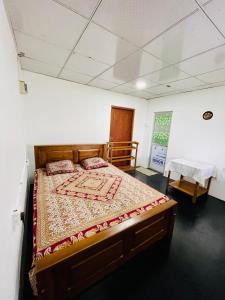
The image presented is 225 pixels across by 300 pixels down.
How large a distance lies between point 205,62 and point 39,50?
227 cm

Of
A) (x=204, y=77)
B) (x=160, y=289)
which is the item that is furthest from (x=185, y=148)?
(x=160, y=289)

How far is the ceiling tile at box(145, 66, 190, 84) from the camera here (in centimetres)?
225

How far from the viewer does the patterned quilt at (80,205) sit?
3.98 feet

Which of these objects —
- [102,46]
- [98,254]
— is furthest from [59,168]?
[102,46]

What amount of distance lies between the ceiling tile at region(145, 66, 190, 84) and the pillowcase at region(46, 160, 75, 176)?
2274 millimetres

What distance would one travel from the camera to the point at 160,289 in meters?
1.30

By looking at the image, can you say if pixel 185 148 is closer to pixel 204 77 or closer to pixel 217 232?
pixel 204 77

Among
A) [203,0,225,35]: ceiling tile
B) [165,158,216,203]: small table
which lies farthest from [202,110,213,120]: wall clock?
[203,0,225,35]: ceiling tile

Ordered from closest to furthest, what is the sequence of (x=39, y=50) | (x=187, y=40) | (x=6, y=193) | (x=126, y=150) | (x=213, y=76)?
(x=6, y=193) < (x=187, y=40) < (x=39, y=50) < (x=213, y=76) < (x=126, y=150)

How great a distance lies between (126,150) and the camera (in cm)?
447

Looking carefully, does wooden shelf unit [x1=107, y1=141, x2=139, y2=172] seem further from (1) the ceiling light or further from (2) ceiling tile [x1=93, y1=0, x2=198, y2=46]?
(2) ceiling tile [x1=93, y1=0, x2=198, y2=46]

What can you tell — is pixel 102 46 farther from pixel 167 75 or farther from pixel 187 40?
pixel 167 75

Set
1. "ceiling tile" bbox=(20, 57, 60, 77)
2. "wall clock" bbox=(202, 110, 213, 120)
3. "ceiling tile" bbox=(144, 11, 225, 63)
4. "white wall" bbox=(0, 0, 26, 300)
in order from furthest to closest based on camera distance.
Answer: "wall clock" bbox=(202, 110, 213, 120), "ceiling tile" bbox=(20, 57, 60, 77), "ceiling tile" bbox=(144, 11, 225, 63), "white wall" bbox=(0, 0, 26, 300)

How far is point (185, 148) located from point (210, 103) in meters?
1.14
